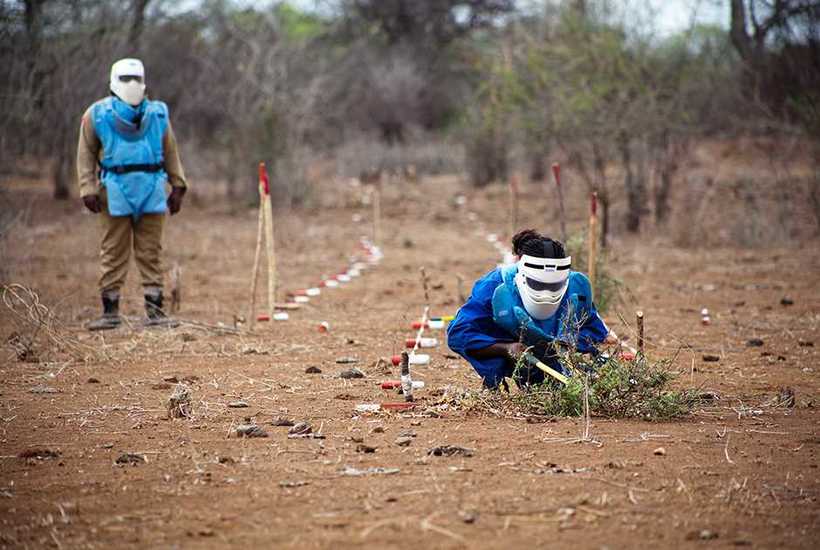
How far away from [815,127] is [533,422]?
10070 millimetres

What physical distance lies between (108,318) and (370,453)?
437cm

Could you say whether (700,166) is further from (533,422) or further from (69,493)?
(69,493)

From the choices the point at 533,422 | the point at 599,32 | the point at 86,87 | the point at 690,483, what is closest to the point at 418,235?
the point at 599,32

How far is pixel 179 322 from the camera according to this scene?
8289 millimetres

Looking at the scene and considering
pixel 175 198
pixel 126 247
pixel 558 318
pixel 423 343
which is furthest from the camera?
pixel 175 198

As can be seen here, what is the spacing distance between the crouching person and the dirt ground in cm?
39

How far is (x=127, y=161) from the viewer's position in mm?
8422

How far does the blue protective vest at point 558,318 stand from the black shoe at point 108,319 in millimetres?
3764

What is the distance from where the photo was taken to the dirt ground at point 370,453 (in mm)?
3670

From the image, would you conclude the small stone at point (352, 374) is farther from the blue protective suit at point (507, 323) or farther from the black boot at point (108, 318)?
the black boot at point (108, 318)

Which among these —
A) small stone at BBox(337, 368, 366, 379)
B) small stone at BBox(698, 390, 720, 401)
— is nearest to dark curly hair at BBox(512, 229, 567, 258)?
small stone at BBox(698, 390, 720, 401)

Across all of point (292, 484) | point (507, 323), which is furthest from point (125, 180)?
point (292, 484)

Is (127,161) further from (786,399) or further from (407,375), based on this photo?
(786,399)

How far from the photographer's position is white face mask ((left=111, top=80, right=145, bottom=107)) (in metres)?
8.49
